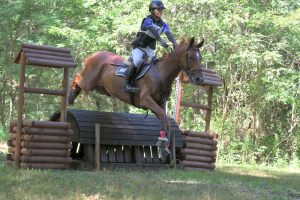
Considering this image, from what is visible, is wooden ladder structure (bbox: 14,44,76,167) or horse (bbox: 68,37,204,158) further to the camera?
horse (bbox: 68,37,204,158)

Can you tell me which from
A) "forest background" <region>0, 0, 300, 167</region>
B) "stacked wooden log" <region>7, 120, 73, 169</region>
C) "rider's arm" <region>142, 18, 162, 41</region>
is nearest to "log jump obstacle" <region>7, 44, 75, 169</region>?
"stacked wooden log" <region>7, 120, 73, 169</region>

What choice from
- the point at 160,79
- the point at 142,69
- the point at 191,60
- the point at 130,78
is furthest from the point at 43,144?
the point at 191,60

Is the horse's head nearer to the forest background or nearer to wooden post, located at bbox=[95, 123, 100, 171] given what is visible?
wooden post, located at bbox=[95, 123, 100, 171]

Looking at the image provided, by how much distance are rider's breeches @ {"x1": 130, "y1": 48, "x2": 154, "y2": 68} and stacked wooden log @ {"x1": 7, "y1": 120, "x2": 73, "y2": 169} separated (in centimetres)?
196

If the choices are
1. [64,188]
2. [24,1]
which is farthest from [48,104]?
[64,188]

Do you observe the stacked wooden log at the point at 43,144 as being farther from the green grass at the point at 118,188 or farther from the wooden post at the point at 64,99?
the green grass at the point at 118,188

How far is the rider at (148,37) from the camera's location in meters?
10.8

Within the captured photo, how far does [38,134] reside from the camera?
10375mm

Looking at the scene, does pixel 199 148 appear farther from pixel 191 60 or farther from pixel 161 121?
pixel 191 60

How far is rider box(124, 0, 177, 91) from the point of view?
10.8 metres

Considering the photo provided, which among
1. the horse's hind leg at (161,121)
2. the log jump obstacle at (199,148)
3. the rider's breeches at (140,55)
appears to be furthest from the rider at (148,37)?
the log jump obstacle at (199,148)

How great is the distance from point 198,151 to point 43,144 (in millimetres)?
4337

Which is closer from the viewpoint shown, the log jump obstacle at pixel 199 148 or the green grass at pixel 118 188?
the green grass at pixel 118 188

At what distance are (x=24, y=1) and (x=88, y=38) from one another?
11.6 feet
